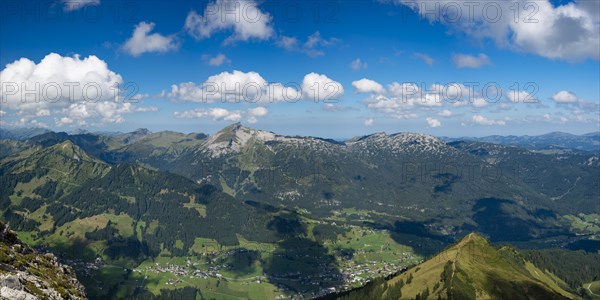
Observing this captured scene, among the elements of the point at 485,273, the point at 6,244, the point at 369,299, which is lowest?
the point at 369,299

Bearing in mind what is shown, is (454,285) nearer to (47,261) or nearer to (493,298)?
(493,298)

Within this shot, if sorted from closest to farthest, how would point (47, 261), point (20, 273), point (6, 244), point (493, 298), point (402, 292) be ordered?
point (20, 273) → point (6, 244) → point (47, 261) → point (493, 298) → point (402, 292)

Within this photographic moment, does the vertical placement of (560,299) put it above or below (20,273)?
below

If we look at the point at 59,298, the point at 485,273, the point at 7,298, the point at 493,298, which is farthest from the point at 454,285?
the point at 7,298

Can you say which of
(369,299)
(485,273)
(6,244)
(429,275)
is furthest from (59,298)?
(485,273)

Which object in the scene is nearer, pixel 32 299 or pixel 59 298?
pixel 32 299

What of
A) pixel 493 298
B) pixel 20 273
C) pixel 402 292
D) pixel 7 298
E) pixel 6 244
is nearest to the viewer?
pixel 7 298
